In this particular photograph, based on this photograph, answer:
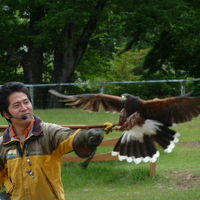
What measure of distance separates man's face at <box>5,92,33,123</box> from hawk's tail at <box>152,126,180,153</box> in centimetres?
348

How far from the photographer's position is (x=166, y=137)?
656cm

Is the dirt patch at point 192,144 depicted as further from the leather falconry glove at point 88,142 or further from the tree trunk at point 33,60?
the tree trunk at point 33,60

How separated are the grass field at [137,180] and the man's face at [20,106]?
382cm

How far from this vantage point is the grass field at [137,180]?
705cm

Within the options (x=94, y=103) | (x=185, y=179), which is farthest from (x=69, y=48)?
(x=94, y=103)

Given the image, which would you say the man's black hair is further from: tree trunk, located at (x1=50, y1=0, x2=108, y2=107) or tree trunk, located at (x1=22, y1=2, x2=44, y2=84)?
tree trunk, located at (x1=22, y1=2, x2=44, y2=84)

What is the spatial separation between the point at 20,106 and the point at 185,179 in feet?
16.6

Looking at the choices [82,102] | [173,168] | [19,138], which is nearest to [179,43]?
[173,168]

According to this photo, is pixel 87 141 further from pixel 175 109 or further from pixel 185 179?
pixel 185 179

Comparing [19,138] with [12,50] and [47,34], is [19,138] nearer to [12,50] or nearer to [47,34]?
[47,34]

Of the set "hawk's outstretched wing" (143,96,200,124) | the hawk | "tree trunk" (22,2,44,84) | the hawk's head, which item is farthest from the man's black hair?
"tree trunk" (22,2,44,84)

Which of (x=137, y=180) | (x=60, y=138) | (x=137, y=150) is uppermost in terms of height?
(x=60, y=138)

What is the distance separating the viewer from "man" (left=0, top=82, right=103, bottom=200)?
3279mm

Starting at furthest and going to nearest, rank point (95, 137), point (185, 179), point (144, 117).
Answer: point (185, 179)
point (144, 117)
point (95, 137)
